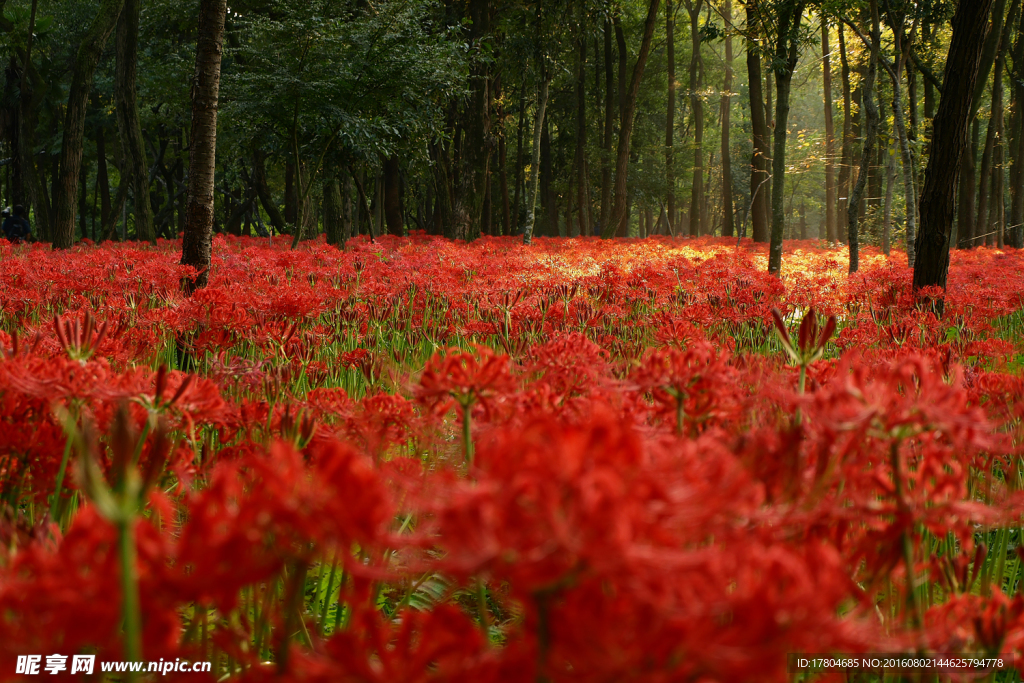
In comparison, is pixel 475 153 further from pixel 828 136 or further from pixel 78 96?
pixel 828 136

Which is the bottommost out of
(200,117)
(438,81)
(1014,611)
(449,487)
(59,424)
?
(1014,611)

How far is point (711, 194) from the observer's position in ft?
164

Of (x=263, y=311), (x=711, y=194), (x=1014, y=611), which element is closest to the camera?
(x=1014, y=611)

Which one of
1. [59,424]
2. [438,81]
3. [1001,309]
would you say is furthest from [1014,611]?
[438,81]

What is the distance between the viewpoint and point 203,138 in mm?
4785

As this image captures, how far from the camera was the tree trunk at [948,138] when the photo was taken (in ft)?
18.7

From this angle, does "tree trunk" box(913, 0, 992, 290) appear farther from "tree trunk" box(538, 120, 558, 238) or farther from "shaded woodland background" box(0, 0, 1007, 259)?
"tree trunk" box(538, 120, 558, 238)

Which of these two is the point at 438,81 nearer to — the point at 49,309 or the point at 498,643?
the point at 49,309

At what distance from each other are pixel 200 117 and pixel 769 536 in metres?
5.01

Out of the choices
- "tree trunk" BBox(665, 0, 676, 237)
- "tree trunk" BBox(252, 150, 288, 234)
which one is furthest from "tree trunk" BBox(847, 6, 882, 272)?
"tree trunk" BBox(252, 150, 288, 234)

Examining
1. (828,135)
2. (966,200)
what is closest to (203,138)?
(966,200)

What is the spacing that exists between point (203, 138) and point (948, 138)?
6.11 meters

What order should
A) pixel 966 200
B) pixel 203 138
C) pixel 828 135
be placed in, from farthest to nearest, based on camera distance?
pixel 828 135 → pixel 966 200 → pixel 203 138

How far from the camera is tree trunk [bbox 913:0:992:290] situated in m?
5.71
